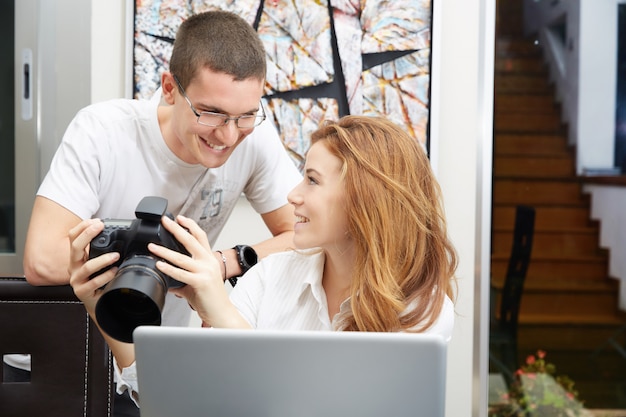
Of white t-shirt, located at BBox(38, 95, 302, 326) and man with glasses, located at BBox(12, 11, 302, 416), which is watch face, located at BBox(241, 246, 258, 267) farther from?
white t-shirt, located at BBox(38, 95, 302, 326)

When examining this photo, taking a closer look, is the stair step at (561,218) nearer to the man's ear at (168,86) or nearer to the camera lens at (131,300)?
the man's ear at (168,86)

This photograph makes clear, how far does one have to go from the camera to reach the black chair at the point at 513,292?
9.70 ft

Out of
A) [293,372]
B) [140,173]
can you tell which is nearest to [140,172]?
[140,173]

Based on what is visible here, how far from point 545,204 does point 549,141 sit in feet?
0.87

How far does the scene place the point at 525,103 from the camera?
289 cm

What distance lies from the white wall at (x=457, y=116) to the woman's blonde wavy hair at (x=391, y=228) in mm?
1174

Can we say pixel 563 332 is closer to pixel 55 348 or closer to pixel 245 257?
pixel 245 257

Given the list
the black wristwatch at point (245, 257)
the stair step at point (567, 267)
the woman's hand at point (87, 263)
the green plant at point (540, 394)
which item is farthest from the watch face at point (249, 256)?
the green plant at point (540, 394)

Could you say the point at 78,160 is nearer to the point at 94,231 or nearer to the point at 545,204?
the point at 94,231

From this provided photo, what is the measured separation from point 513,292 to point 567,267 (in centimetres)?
26

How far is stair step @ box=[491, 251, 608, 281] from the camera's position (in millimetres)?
3027

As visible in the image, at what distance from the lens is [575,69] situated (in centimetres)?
292

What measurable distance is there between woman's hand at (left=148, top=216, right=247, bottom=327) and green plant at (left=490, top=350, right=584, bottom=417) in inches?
90.7

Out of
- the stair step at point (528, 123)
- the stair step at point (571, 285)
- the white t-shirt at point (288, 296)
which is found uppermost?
the stair step at point (528, 123)
